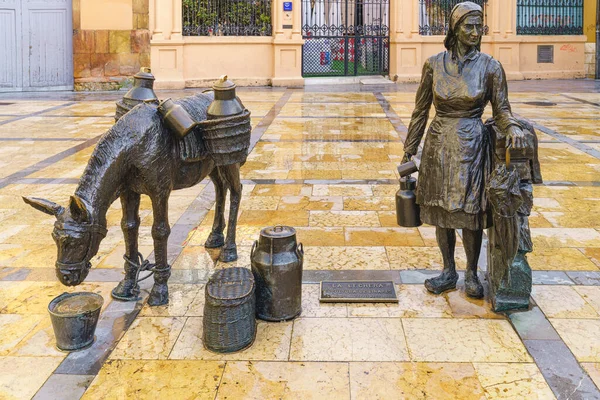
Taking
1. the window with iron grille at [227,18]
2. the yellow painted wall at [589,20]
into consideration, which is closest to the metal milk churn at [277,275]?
the window with iron grille at [227,18]

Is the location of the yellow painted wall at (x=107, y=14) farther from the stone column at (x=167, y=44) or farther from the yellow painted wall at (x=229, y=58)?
the yellow painted wall at (x=229, y=58)

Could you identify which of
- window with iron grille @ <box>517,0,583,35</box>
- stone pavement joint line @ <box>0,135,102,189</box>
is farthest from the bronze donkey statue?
window with iron grille @ <box>517,0,583,35</box>

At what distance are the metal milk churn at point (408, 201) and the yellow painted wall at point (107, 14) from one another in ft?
53.5

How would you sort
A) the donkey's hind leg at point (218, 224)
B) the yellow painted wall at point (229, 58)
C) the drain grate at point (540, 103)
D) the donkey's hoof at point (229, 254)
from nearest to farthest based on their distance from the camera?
the donkey's hoof at point (229, 254)
the donkey's hind leg at point (218, 224)
the drain grate at point (540, 103)
the yellow painted wall at point (229, 58)

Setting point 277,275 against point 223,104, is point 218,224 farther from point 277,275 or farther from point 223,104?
point 277,275

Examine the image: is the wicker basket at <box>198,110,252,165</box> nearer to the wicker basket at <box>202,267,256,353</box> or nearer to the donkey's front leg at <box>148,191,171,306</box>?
the donkey's front leg at <box>148,191,171,306</box>

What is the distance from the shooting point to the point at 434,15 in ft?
69.8

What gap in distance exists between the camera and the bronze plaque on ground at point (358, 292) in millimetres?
4520

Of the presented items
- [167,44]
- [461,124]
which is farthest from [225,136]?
[167,44]

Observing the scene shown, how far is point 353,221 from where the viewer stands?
6504mm

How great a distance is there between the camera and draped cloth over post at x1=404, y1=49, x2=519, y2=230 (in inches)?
166

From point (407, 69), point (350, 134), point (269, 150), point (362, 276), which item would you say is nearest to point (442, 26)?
point (407, 69)

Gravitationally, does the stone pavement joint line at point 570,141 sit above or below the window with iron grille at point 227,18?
below

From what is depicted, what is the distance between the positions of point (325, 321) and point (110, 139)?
1.80 meters
